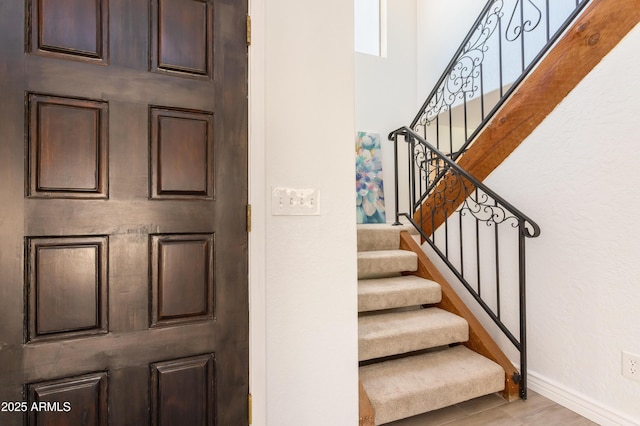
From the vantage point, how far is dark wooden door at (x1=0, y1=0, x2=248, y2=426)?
107 cm

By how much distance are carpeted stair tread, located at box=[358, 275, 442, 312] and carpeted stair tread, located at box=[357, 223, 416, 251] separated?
0.37 meters

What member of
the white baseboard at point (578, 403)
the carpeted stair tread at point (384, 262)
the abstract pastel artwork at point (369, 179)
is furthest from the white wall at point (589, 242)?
the abstract pastel artwork at point (369, 179)

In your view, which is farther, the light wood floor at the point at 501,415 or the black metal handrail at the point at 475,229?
the black metal handrail at the point at 475,229

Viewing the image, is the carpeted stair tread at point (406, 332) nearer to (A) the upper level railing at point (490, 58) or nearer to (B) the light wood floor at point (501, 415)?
(B) the light wood floor at point (501, 415)

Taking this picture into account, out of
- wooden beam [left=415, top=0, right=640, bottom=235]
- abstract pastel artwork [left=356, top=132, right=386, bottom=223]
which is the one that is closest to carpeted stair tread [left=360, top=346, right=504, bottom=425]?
wooden beam [left=415, top=0, right=640, bottom=235]

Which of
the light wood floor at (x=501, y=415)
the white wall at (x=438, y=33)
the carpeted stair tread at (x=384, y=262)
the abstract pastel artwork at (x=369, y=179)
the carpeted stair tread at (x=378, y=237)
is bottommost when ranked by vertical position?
the light wood floor at (x=501, y=415)

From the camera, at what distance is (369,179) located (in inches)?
161

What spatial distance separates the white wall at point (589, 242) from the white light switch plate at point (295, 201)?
1.53m

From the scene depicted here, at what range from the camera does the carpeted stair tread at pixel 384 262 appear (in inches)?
100

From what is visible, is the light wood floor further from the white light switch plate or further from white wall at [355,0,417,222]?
white wall at [355,0,417,222]

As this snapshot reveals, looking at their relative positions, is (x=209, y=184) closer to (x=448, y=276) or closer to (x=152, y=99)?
(x=152, y=99)

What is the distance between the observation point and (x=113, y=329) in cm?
116

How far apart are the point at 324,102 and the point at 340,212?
0.52 meters

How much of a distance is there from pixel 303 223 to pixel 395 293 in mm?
1188
